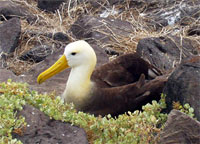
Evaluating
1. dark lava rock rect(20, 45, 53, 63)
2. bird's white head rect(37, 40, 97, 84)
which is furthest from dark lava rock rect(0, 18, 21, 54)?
bird's white head rect(37, 40, 97, 84)

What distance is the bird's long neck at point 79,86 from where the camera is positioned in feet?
15.3

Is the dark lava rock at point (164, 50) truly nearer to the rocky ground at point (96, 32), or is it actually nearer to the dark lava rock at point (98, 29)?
the rocky ground at point (96, 32)

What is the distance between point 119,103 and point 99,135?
143cm

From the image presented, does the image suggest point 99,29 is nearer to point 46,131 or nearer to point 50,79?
point 50,79

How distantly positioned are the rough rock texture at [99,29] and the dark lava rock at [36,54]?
26.0 inches

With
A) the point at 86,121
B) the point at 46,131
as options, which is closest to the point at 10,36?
the point at 86,121

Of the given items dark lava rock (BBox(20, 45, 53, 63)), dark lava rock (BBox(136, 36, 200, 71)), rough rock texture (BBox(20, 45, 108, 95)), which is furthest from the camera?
dark lava rock (BBox(20, 45, 53, 63))

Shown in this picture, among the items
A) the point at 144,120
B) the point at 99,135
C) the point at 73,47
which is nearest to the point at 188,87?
the point at 144,120

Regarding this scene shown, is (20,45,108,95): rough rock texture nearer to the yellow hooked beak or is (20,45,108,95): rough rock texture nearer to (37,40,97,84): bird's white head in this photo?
the yellow hooked beak

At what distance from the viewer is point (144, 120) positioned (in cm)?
319

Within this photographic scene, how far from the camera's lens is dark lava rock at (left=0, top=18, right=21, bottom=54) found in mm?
6652

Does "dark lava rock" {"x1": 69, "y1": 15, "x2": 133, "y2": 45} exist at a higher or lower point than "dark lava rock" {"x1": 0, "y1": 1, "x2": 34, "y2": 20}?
higher

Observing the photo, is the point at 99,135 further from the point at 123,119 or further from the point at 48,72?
the point at 48,72

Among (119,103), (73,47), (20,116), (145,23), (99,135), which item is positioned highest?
(20,116)
